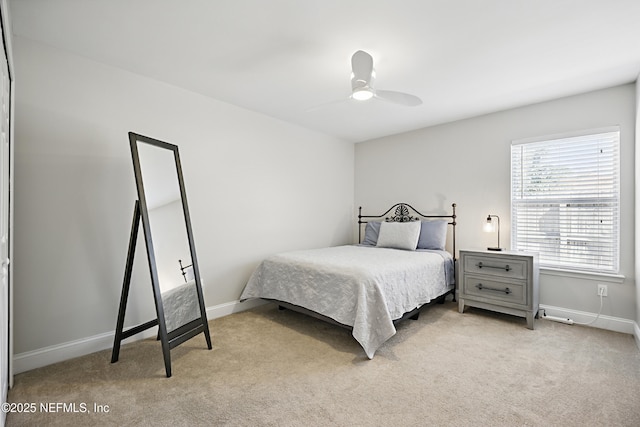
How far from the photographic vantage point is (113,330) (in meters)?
2.73

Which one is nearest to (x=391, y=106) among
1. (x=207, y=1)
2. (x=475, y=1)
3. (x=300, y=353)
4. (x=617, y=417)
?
(x=475, y=1)

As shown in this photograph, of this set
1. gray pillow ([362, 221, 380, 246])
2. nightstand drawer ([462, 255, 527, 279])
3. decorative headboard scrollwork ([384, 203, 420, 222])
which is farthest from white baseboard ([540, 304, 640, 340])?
gray pillow ([362, 221, 380, 246])

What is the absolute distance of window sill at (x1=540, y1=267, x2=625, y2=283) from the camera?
3.08 meters

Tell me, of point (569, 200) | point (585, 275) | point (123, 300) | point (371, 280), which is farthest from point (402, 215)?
point (123, 300)

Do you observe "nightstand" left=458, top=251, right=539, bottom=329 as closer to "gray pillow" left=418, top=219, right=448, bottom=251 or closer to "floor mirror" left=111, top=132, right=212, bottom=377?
"gray pillow" left=418, top=219, right=448, bottom=251

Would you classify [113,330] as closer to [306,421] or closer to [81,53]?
[306,421]

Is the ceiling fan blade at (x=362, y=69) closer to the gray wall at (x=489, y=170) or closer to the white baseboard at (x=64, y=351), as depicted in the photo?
the gray wall at (x=489, y=170)

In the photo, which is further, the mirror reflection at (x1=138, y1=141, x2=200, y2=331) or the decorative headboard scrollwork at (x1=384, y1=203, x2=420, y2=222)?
the decorative headboard scrollwork at (x1=384, y1=203, x2=420, y2=222)

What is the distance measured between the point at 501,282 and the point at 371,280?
5.32 feet

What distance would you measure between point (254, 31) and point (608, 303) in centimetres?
404

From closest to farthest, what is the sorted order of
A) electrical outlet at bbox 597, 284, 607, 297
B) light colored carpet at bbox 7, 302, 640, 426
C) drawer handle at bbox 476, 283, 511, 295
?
light colored carpet at bbox 7, 302, 640, 426 → electrical outlet at bbox 597, 284, 607, 297 → drawer handle at bbox 476, 283, 511, 295

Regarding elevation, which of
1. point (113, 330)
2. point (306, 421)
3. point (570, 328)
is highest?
point (113, 330)

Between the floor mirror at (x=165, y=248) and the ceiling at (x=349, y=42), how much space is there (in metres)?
0.76

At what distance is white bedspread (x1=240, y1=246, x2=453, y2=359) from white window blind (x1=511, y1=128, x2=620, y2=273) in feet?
3.39
